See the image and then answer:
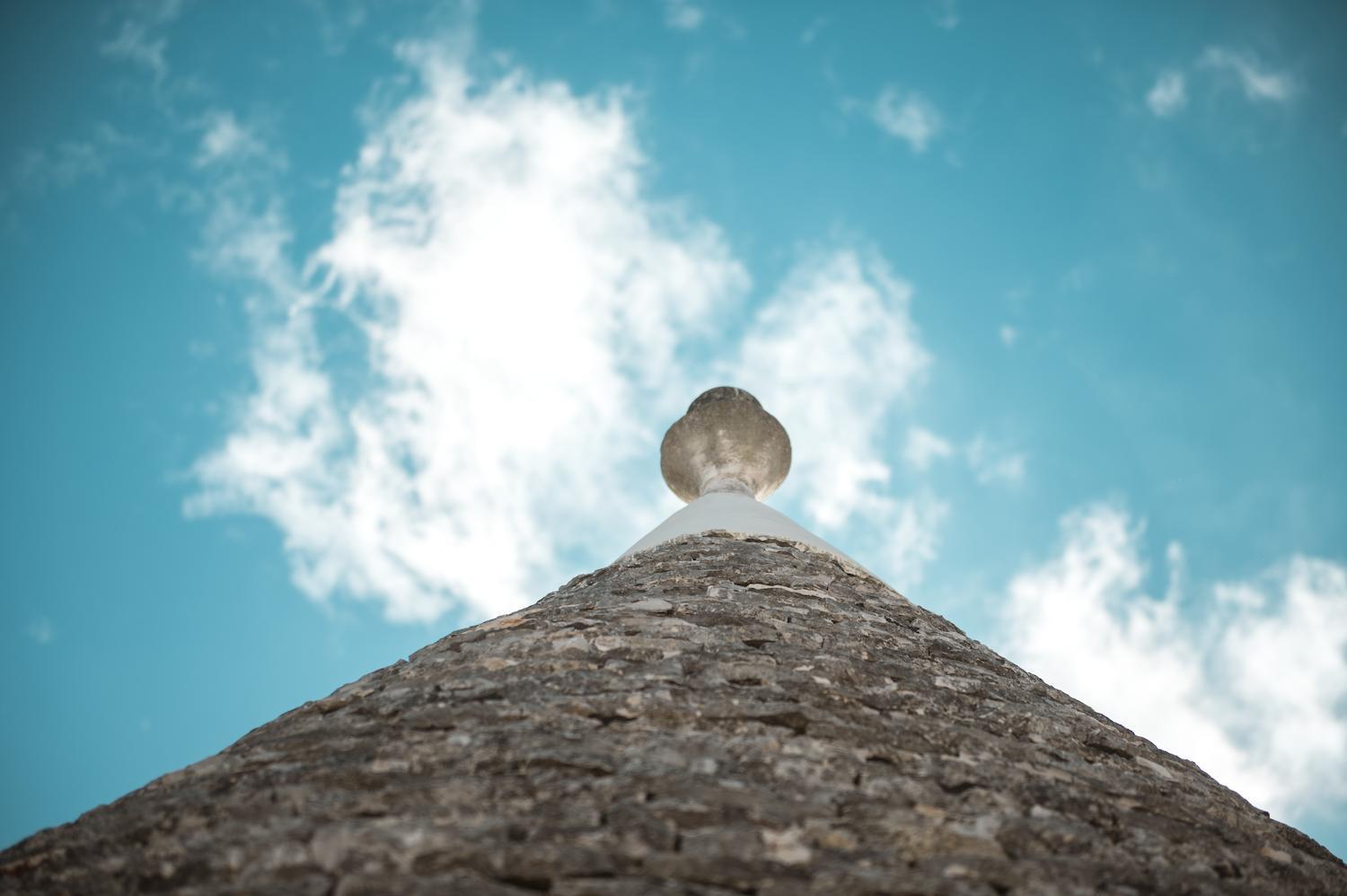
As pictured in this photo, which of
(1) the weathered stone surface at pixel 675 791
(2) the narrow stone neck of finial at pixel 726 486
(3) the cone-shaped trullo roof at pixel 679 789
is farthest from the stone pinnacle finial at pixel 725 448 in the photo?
(1) the weathered stone surface at pixel 675 791

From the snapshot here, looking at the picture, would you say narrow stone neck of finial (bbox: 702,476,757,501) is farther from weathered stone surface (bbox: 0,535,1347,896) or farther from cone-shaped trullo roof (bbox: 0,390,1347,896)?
weathered stone surface (bbox: 0,535,1347,896)

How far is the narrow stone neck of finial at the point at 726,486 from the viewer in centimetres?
700

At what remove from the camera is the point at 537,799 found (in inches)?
73.4

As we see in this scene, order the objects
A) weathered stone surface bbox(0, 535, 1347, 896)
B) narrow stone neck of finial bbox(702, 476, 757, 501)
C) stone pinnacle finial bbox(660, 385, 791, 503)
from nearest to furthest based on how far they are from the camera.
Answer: weathered stone surface bbox(0, 535, 1347, 896) < narrow stone neck of finial bbox(702, 476, 757, 501) < stone pinnacle finial bbox(660, 385, 791, 503)

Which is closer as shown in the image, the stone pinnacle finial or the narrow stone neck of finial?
the narrow stone neck of finial

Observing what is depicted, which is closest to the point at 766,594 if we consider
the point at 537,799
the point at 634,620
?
the point at 634,620

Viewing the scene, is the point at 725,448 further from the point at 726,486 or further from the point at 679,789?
the point at 679,789

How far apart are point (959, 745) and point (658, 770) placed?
91 cm

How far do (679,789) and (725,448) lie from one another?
5.51m

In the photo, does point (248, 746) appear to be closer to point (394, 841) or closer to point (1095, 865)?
point (394, 841)

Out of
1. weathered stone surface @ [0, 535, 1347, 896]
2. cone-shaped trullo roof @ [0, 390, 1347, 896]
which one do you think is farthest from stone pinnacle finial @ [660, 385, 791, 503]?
weathered stone surface @ [0, 535, 1347, 896]

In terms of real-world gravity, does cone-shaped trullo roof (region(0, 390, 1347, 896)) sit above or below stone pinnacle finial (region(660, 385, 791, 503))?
below

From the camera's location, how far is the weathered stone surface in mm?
1684

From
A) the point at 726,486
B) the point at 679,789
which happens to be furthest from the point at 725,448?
the point at 679,789
